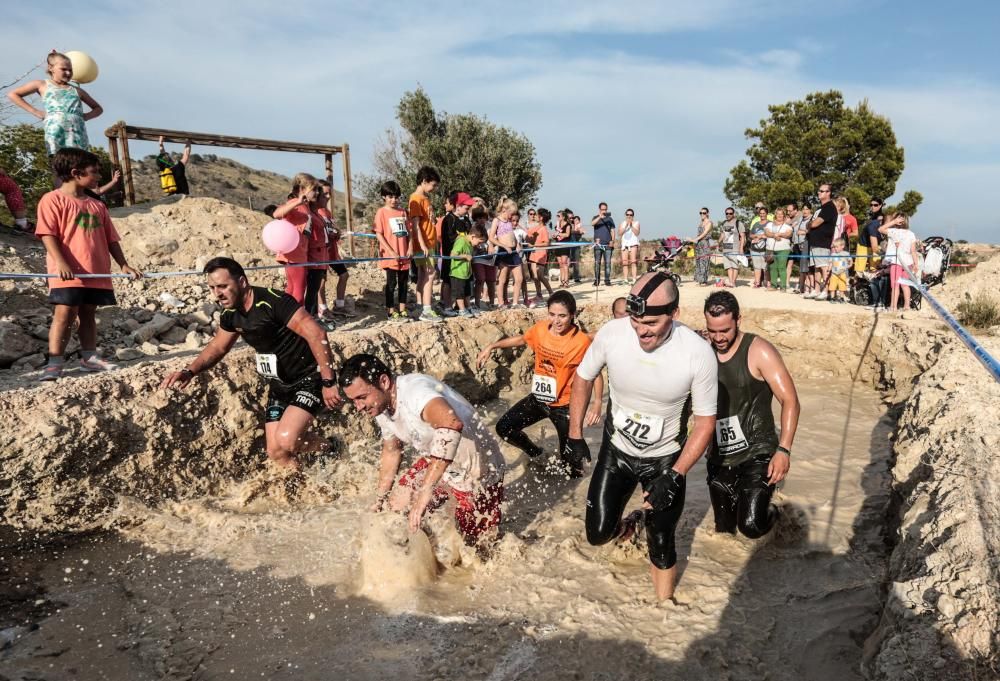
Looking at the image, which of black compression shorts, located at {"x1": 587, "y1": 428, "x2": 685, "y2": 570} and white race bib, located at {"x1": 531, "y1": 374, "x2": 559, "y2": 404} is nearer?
black compression shorts, located at {"x1": 587, "y1": 428, "x2": 685, "y2": 570}

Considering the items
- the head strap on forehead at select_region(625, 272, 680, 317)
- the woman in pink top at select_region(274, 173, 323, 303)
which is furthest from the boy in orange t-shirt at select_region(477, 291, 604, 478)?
the woman in pink top at select_region(274, 173, 323, 303)

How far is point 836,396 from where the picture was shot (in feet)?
28.3

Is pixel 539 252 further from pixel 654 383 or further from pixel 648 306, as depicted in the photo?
pixel 648 306

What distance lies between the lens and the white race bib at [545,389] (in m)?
5.49

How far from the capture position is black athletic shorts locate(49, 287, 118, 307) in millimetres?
4883

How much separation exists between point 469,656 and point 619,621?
0.90 meters

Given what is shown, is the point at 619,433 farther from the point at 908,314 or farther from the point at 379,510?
the point at 908,314

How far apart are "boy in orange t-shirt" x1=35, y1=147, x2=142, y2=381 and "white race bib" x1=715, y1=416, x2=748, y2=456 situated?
16.1 ft

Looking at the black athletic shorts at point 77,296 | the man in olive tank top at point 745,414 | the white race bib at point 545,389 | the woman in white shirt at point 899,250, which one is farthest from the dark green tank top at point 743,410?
the woman in white shirt at point 899,250

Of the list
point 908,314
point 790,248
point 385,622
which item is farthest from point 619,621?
point 790,248

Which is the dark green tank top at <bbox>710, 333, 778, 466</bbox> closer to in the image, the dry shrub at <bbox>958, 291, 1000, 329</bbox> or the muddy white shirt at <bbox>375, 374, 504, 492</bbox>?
the muddy white shirt at <bbox>375, 374, 504, 492</bbox>

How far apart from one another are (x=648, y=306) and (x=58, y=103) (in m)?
7.07

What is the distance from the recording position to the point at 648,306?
324 cm

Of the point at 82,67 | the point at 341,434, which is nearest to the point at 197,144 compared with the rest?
the point at 82,67
